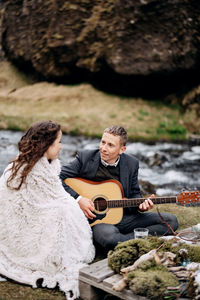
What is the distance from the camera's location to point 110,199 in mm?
4211

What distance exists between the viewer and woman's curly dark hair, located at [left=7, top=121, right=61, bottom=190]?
3.47 meters

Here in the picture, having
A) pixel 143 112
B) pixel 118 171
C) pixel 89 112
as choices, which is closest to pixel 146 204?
pixel 118 171

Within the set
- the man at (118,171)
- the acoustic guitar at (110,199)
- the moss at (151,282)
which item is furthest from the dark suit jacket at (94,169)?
the moss at (151,282)

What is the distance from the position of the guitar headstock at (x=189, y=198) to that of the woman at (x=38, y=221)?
50.9 inches

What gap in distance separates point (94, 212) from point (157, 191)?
4679 mm

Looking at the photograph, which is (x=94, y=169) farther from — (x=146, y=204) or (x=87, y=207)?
(x=146, y=204)

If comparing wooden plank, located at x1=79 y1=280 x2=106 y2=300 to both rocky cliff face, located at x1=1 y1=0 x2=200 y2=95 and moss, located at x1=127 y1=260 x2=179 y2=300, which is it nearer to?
moss, located at x1=127 y1=260 x2=179 y2=300

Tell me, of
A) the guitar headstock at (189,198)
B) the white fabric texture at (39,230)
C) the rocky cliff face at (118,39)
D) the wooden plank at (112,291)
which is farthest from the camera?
the rocky cliff face at (118,39)

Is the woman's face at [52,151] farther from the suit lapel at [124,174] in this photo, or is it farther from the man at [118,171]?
the suit lapel at [124,174]

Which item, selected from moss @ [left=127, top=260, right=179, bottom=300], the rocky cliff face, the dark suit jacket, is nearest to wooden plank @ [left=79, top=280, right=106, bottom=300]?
moss @ [left=127, top=260, right=179, bottom=300]

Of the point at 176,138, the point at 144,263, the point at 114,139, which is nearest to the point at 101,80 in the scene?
the point at 176,138

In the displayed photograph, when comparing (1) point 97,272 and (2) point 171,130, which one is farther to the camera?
(2) point 171,130

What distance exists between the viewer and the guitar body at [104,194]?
419 cm

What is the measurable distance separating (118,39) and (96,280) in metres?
18.5
